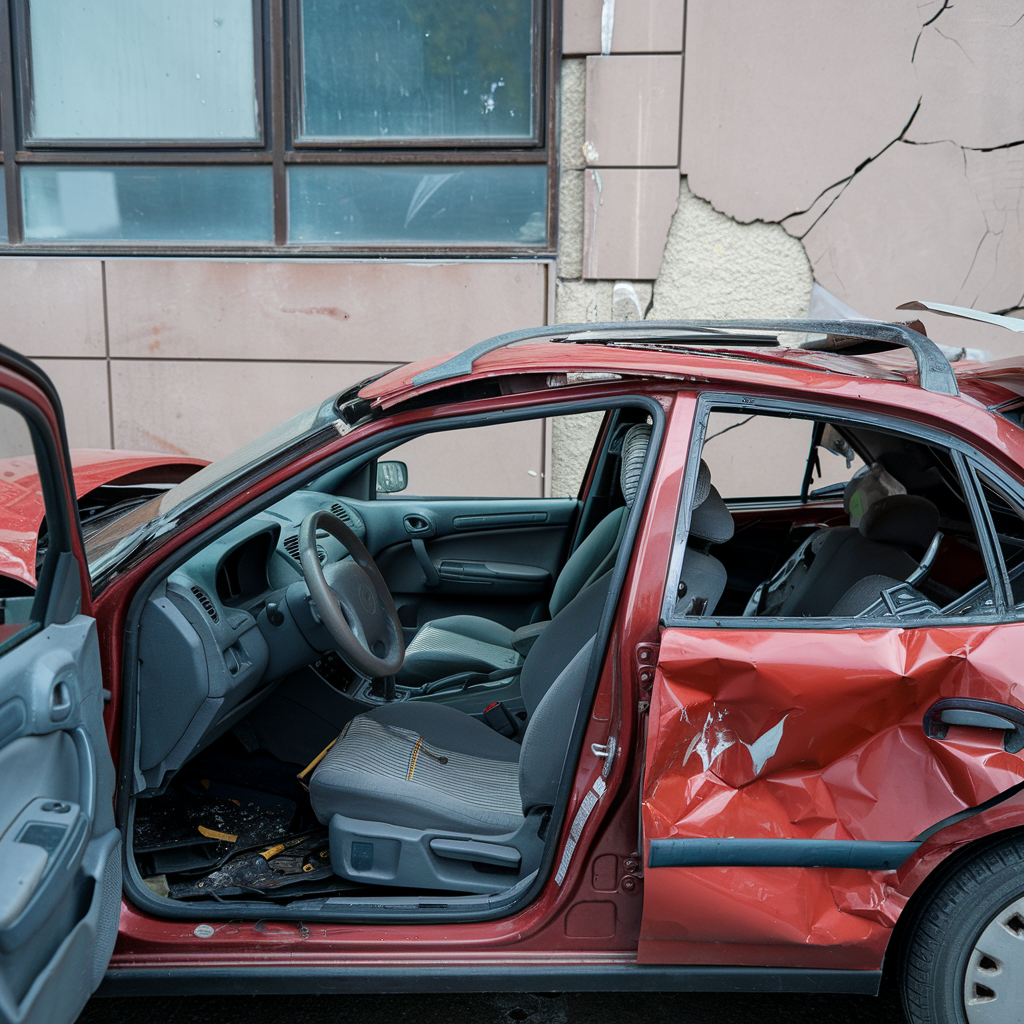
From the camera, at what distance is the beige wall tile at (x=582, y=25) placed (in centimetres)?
496

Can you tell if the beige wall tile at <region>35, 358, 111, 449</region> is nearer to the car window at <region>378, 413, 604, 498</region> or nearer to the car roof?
the car window at <region>378, 413, 604, 498</region>

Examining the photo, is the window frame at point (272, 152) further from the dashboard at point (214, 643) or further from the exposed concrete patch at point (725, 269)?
the dashboard at point (214, 643)

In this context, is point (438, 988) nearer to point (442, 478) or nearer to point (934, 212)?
point (442, 478)

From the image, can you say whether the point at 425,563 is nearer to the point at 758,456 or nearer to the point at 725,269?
the point at 758,456

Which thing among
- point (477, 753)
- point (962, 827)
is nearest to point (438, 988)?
point (477, 753)

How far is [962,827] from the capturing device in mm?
1648

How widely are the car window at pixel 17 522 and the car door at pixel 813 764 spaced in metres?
1.23

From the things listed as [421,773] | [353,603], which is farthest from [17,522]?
[421,773]

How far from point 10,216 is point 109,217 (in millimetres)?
635

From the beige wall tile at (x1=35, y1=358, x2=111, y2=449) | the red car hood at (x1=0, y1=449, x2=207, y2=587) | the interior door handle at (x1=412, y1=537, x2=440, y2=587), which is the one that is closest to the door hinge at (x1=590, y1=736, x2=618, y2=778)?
the red car hood at (x1=0, y1=449, x2=207, y2=587)

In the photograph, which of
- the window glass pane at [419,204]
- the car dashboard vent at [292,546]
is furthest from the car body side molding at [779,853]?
the window glass pane at [419,204]

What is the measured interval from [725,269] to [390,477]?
2.80 meters

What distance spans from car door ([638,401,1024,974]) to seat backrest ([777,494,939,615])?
550 millimetres

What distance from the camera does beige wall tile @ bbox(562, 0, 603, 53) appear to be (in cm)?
496
